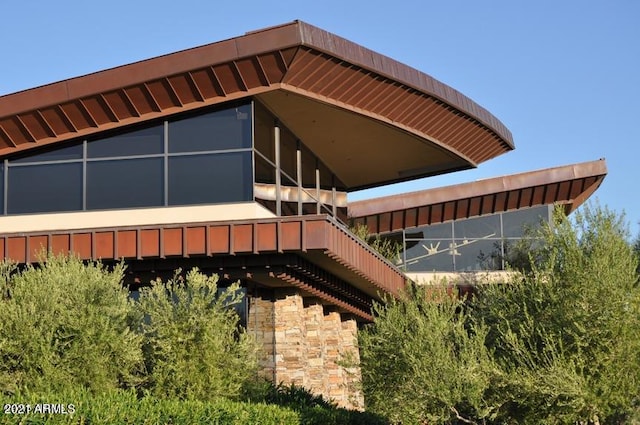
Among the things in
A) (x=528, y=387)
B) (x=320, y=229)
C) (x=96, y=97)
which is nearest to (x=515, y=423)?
(x=528, y=387)

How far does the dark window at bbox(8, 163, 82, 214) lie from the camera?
25047 mm

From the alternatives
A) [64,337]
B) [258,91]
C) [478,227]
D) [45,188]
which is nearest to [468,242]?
[478,227]

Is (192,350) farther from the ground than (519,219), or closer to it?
closer to it

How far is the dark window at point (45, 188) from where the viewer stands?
986 inches

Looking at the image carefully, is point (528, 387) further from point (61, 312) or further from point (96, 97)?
point (96, 97)

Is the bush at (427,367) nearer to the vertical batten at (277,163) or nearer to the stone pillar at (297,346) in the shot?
the stone pillar at (297,346)

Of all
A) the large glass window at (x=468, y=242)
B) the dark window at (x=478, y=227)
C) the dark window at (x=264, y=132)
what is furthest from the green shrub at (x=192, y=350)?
the dark window at (x=478, y=227)

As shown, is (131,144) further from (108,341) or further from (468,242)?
(468,242)

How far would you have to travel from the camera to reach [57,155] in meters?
25.5

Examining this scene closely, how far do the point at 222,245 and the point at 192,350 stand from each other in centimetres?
408

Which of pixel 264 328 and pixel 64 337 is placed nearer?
pixel 64 337

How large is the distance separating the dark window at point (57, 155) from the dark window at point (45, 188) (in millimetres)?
184

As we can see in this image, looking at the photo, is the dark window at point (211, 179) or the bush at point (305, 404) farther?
the dark window at point (211, 179)

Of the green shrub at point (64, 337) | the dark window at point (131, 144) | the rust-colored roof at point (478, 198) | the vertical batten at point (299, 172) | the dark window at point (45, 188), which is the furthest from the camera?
the rust-colored roof at point (478, 198)
